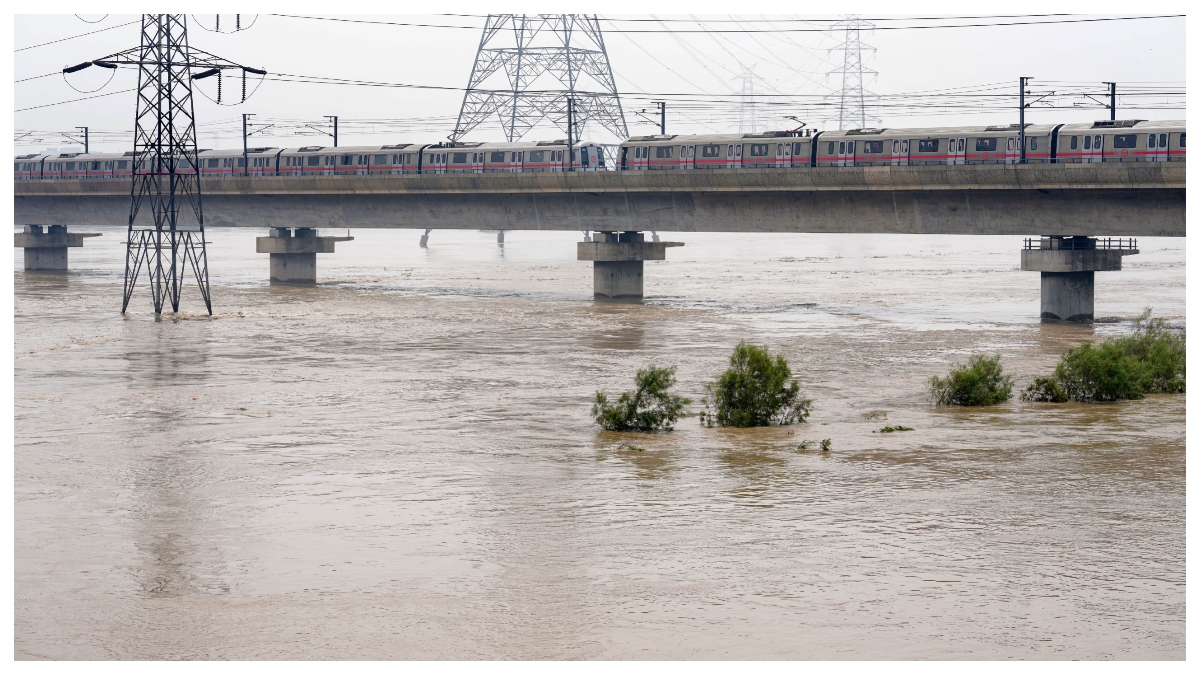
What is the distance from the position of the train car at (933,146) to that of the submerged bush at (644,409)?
104ft

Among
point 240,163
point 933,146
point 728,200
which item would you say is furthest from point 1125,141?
point 240,163

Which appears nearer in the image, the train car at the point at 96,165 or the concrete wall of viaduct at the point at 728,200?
the concrete wall of viaduct at the point at 728,200

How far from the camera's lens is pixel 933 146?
58.2m

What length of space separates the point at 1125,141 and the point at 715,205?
60.3ft

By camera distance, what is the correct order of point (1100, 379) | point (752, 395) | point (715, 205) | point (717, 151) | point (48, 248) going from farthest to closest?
point (48, 248), point (717, 151), point (715, 205), point (1100, 379), point (752, 395)

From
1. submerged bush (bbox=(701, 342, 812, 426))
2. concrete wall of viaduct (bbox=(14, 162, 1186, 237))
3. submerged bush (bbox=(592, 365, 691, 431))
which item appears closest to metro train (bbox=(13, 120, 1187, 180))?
concrete wall of viaduct (bbox=(14, 162, 1186, 237))

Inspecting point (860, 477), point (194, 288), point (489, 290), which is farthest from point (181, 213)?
point (860, 477)

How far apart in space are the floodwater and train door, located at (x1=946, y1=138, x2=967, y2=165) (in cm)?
1433

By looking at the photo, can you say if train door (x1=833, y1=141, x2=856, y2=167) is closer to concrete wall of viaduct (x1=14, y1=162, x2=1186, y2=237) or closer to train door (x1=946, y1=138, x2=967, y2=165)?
concrete wall of viaduct (x1=14, y1=162, x2=1186, y2=237)

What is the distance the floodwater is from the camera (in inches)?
575

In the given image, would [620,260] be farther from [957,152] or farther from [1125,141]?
[1125,141]

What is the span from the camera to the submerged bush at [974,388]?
31.6 metres

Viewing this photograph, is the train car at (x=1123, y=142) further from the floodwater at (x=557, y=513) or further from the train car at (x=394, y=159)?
the train car at (x=394, y=159)

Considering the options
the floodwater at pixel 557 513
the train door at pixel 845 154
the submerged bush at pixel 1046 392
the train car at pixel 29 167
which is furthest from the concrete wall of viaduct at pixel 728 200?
the submerged bush at pixel 1046 392
